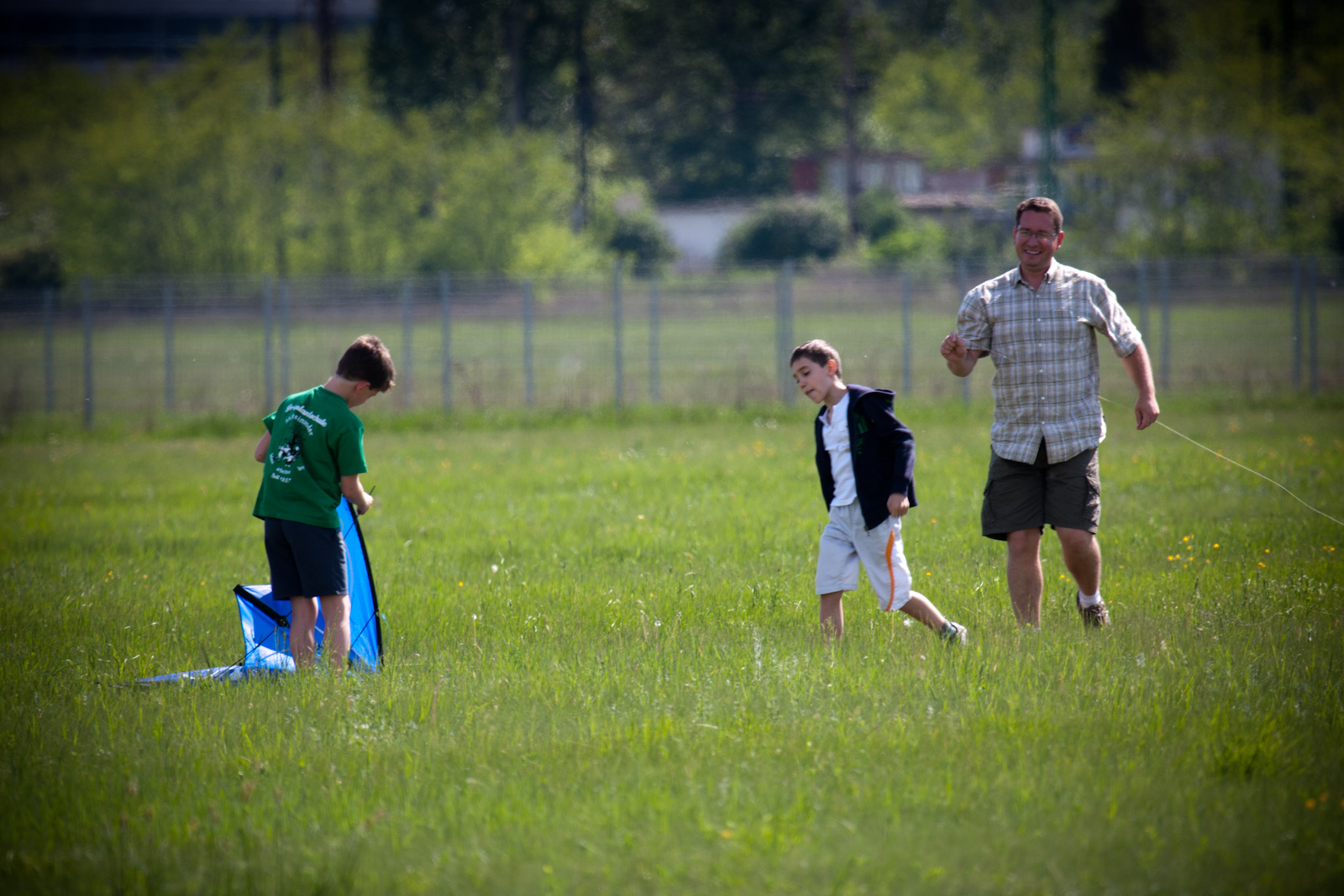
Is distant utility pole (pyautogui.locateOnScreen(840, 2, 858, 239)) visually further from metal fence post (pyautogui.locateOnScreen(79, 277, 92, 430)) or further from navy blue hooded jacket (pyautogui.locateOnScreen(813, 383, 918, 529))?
navy blue hooded jacket (pyautogui.locateOnScreen(813, 383, 918, 529))

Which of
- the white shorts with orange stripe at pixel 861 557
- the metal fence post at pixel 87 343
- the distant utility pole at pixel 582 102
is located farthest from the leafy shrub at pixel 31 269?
the white shorts with orange stripe at pixel 861 557

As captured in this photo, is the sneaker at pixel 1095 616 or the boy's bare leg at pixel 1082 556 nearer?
the boy's bare leg at pixel 1082 556

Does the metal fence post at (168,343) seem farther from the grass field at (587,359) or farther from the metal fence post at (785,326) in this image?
the metal fence post at (785,326)

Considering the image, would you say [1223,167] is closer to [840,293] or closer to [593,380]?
[840,293]

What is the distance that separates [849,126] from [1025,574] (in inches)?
1999

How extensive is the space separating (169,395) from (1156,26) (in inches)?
2185

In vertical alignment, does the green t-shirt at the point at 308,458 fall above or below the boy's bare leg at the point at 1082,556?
above

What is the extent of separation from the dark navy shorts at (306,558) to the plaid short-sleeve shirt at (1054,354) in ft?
9.70

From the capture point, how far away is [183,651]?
5711 mm

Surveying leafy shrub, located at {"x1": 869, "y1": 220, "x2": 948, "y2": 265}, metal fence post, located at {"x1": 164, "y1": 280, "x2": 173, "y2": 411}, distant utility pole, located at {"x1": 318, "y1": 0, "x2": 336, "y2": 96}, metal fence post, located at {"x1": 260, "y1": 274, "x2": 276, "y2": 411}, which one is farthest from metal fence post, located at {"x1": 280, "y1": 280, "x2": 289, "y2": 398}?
leafy shrub, located at {"x1": 869, "y1": 220, "x2": 948, "y2": 265}

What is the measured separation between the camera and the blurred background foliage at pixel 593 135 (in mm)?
36719

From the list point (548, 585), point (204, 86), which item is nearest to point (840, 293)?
point (548, 585)

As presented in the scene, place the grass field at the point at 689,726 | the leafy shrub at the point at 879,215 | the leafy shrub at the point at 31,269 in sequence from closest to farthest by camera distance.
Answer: the grass field at the point at 689,726, the leafy shrub at the point at 31,269, the leafy shrub at the point at 879,215

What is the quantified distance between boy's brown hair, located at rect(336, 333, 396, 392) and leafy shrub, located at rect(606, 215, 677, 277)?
42656mm
